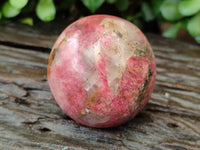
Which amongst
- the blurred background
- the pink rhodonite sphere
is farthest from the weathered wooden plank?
the blurred background

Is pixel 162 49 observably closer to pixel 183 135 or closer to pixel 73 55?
pixel 183 135

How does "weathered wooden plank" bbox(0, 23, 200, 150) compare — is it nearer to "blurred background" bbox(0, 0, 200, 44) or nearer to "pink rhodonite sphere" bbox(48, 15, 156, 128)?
"pink rhodonite sphere" bbox(48, 15, 156, 128)

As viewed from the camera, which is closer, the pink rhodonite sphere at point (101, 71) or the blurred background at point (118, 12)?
the pink rhodonite sphere at point (101, 71)

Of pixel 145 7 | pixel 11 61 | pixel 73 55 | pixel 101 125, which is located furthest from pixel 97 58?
pixel 145 7

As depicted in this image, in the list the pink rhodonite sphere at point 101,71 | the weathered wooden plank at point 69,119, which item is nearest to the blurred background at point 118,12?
the weathered wooden plank at point 69,119

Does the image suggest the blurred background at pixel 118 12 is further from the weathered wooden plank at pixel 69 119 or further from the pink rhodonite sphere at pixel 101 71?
the pink rhodonite sphere at pixel 101 71

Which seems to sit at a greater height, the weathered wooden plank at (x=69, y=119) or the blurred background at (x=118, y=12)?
the blurred background at (x=118, y=12)
